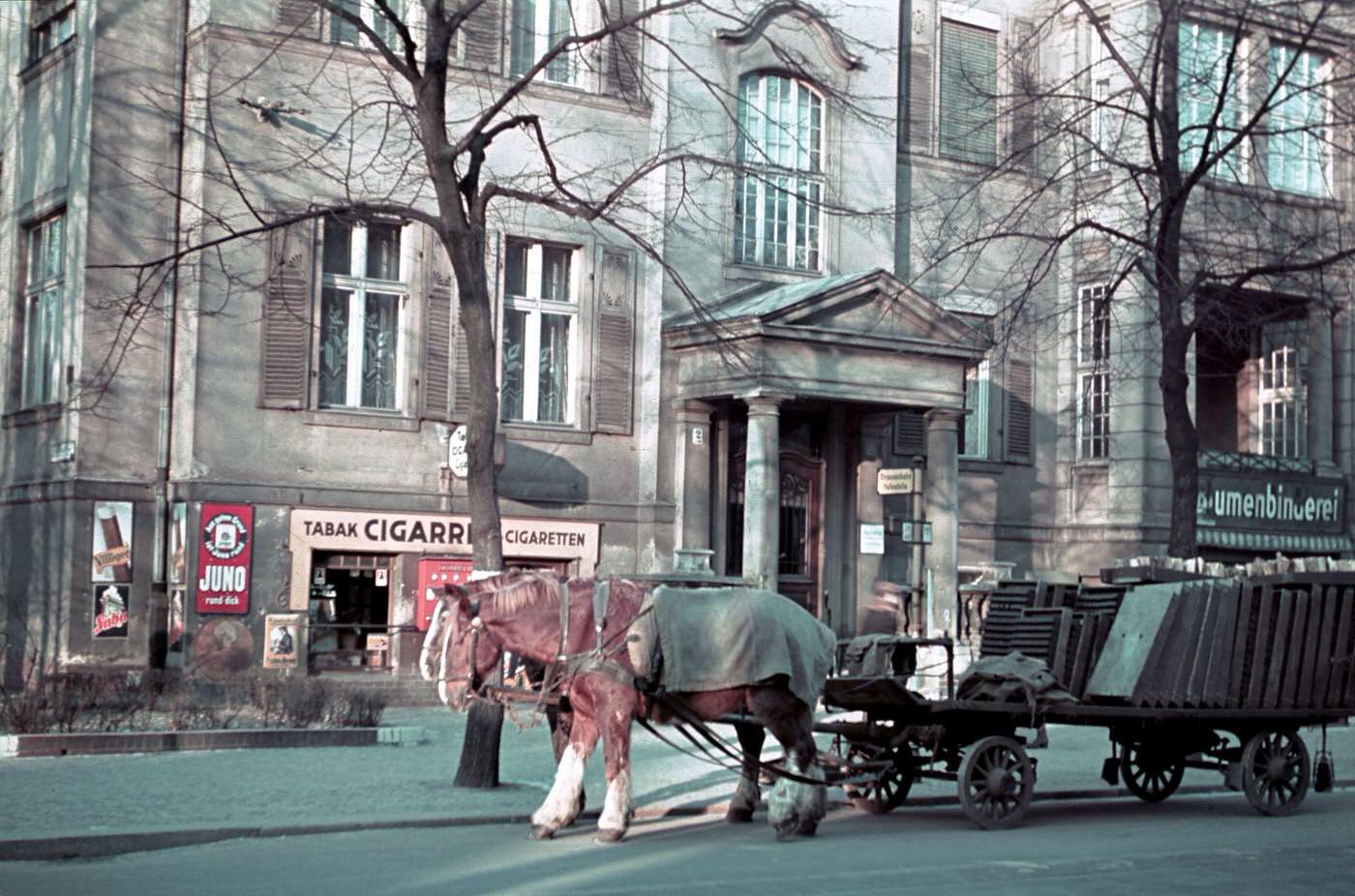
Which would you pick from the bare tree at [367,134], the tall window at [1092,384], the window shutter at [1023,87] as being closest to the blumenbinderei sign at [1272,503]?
the tall window at [1092,384]

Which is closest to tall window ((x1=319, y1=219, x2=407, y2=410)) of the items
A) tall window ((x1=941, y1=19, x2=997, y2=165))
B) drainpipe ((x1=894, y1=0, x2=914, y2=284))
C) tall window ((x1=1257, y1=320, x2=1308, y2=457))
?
drainpipe ((x1=894, y1=0, x2=914, y2=284))

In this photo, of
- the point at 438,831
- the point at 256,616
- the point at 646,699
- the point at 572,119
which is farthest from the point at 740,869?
the point at 572,119

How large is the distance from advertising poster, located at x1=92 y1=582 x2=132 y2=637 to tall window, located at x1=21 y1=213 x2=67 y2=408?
3.02m

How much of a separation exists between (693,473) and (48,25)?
1135cm

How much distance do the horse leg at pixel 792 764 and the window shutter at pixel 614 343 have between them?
540 inches

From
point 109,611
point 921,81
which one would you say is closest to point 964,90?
point 921,81

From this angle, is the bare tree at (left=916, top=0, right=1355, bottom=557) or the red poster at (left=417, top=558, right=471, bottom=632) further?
the bare tree at (left=916, top=0, right=1355, bottom=557)

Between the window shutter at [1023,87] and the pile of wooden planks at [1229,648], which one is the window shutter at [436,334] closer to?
the window shutter at [1023,87]

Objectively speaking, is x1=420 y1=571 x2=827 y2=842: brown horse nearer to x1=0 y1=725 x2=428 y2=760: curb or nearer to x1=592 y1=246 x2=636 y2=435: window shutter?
x1=0 y1=725 x2=428 y2=760: curb

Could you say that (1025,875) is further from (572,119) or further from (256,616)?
(572,119)

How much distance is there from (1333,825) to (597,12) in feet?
53.4

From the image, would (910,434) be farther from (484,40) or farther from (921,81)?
(484,40)

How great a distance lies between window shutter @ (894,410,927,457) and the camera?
28328mm

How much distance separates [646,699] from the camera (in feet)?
38.9
